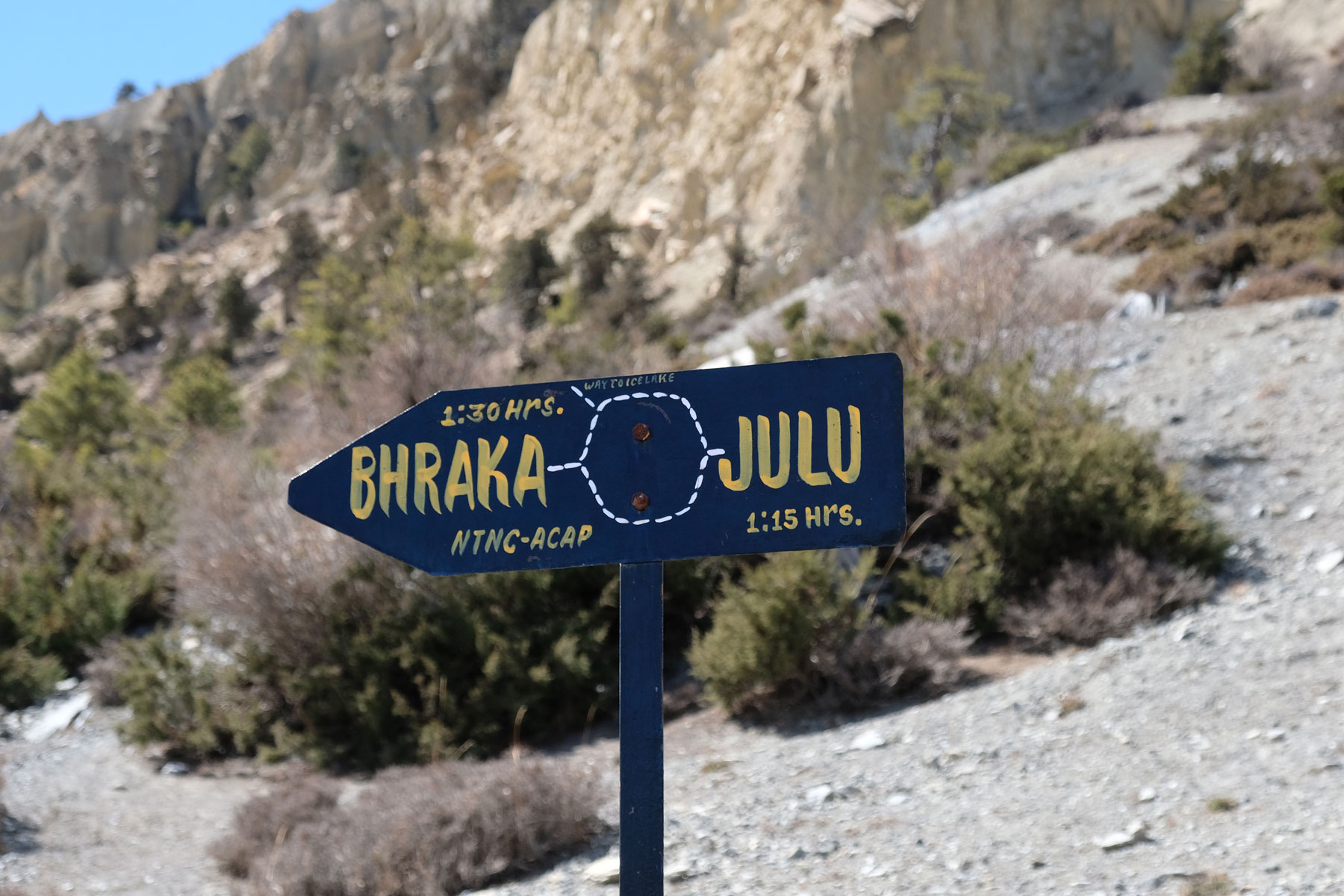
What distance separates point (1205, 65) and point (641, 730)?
105ft

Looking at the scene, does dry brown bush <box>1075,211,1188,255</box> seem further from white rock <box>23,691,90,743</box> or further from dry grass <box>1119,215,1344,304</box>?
white rock <box>23,691,90,743</box>

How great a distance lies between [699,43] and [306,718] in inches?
1237

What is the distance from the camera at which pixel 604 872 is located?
15.1ft

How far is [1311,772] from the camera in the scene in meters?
4.44

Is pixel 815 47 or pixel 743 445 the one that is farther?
pixel 815 47

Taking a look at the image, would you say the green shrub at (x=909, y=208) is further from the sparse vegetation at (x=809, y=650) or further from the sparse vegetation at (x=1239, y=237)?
the sparse vegetation at (x=809, y=650)

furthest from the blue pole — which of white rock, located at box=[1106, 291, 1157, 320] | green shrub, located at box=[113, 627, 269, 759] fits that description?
white rock, located at box=[1106, 291, 1157, 320]

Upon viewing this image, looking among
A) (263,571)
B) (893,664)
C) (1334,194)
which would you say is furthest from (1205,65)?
(263,571)

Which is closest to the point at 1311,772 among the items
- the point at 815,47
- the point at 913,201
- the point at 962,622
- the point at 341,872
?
the point at 962,622

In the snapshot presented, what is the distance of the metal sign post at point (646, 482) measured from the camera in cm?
240

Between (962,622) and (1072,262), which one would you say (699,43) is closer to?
(1072,262)

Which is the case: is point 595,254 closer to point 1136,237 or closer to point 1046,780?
point 1136,237

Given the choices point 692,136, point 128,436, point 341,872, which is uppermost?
point 692,136

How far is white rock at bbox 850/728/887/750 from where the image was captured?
608 centimetres
